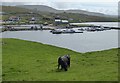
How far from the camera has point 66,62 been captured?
29.1m

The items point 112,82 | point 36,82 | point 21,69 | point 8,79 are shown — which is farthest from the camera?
point 21,69

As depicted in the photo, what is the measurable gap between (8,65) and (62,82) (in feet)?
41.6

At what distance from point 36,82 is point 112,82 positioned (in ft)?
20.7

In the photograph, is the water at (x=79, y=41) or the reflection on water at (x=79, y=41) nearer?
the water at (x=79, y=41)

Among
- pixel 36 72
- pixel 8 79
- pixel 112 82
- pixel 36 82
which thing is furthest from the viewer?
pixel 36 72

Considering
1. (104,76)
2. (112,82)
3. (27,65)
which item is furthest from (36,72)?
(112,82)

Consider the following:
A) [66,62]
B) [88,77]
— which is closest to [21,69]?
[66,62]

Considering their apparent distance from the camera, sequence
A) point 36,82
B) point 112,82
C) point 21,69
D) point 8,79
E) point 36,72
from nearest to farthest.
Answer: point 112,82, point 36,82, point 8,79, point 36,72, point 21,69

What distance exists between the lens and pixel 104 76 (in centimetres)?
2298

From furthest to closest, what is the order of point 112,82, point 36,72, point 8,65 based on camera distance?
1. point 8,65
2. point 36,72
3. point 112,82

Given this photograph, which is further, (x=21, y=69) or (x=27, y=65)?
(x=27, y=65)

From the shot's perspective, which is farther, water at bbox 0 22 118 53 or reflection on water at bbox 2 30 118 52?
reflection on water at bbox 2 30 118 52

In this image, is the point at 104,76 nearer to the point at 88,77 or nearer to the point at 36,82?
the point at 88,77

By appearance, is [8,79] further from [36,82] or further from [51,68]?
[51,68]
